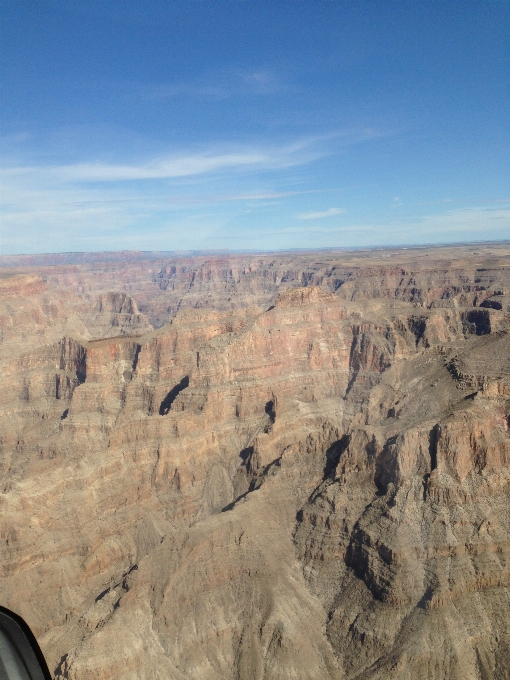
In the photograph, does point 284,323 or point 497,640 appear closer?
point 497,640

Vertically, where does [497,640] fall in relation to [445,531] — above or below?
below

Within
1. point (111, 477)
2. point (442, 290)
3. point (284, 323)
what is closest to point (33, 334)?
point (284, 323)

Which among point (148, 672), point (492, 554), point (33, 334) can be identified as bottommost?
point (148, 672)

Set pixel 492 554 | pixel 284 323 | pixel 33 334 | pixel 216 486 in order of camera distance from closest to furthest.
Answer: pixel 492 554
pixel 216 486
pixel 284 323
pixel 33 334

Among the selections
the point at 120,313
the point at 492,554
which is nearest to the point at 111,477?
the point at 492,554

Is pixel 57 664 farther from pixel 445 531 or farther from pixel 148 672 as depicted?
pixel 445 531

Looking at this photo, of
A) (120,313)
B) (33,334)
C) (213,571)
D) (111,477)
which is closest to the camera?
(213,571)
